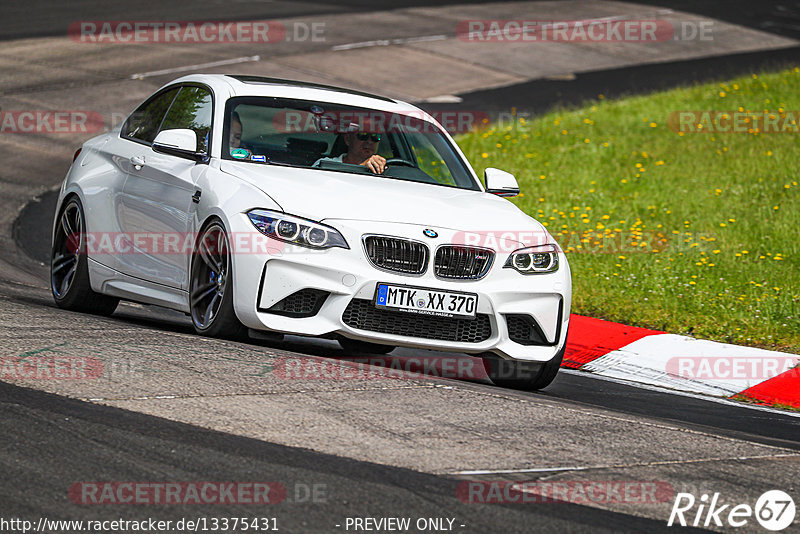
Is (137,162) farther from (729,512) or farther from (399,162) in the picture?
(729,512)

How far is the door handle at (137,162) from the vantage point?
28.0ft

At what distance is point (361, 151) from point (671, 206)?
658 cm

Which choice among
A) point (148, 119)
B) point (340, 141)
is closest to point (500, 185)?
point (340, 141)

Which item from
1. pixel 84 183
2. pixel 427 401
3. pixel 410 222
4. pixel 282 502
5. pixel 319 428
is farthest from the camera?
pixel 84 183

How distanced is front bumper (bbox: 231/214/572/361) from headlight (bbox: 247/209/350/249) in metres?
0.04

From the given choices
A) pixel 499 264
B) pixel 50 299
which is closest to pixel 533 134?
pixel 50 299

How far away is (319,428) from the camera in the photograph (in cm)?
567

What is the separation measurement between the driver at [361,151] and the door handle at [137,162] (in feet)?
4.23

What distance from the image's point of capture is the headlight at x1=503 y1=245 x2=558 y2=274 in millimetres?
7434

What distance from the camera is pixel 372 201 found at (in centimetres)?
737

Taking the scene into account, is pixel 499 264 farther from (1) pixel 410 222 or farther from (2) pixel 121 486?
(2) pixel 121 486

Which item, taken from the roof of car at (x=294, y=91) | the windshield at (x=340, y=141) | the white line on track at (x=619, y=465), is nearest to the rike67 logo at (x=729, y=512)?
the white line on track at (x=619, y=465)

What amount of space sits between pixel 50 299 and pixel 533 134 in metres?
9.92

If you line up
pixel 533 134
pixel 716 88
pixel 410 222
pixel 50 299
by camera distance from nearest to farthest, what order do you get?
pixel 410 222
pixel 50 299
pixel 533 134
pixel 716 88
